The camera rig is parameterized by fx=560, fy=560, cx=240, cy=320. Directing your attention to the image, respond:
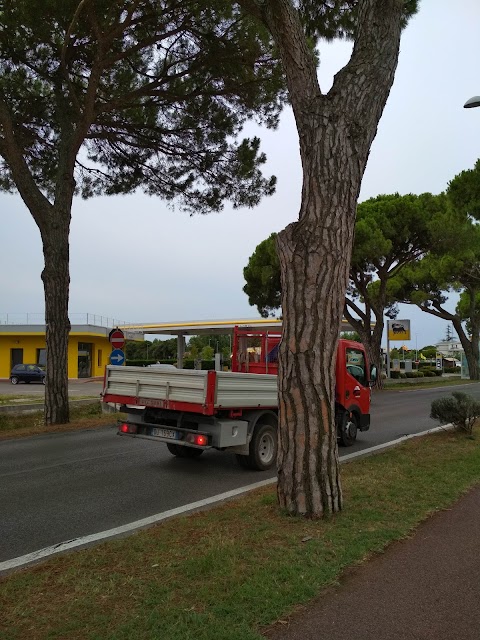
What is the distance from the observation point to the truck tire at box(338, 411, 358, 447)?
34.2 ft

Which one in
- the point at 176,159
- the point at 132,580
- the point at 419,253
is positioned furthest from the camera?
the point at 419,253

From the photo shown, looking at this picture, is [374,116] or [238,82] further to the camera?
[238,82]

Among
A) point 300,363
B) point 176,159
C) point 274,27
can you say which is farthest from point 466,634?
point 176,159

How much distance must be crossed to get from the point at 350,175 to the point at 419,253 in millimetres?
24880

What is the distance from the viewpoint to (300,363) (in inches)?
205

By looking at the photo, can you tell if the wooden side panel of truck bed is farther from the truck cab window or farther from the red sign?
the red sign

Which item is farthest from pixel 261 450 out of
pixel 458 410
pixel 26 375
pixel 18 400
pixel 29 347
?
pixel 29 347

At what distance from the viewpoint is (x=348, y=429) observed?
10570 millimetres

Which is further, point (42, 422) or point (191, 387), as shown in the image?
point (42, 422)

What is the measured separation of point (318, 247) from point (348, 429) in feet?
20.0

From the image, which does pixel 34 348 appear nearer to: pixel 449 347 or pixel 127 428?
pixel 127 428

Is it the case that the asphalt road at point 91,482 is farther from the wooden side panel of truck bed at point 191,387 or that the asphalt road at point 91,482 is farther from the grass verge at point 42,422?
the wooden side panel of truck bed at point 191,387

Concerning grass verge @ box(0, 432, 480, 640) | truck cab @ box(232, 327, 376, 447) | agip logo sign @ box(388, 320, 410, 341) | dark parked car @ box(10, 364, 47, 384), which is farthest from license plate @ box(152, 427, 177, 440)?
agip logo sign @ box(388, 320, 410, 341)

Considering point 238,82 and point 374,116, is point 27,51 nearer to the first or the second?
point 238,82
